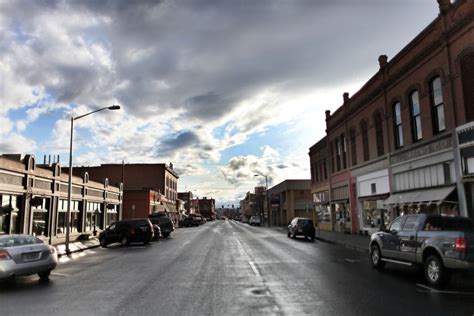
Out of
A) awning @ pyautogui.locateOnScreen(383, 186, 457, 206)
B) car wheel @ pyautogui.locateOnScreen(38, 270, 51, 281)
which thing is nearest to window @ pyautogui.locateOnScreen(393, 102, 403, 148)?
awning @ pyautogui.locateOnScreen(383, 186, 457, 206)

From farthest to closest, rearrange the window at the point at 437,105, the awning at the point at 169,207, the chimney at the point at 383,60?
the awning at the point at 169,207 → the chimney at the point at 383,60 → the window at the point at 437,105

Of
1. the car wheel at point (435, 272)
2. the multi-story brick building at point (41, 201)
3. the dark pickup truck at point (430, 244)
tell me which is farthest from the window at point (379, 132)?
the multi-story brick building at point (41, 201)

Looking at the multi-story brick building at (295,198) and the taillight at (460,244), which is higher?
the multi-story brick building at (295,198)

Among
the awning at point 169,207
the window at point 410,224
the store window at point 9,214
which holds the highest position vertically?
the awning at point 169,207

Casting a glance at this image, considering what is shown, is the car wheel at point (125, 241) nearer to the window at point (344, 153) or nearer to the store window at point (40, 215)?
the store window at point (40, 215)

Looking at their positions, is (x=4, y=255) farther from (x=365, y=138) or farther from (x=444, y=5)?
(x=365, y=138)

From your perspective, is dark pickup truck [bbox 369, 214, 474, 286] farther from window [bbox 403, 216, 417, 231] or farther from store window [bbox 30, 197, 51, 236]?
store window [bbox 30, 197, 51, 236]

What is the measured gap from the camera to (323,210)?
147 ft

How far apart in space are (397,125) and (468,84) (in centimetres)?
756

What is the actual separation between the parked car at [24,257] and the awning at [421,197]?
1674cm

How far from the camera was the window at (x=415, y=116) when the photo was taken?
2348cm

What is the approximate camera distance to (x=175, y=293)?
31.4ft

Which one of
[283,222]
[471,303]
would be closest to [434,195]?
[471,303]

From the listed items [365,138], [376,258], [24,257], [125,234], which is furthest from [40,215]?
[365,138]
